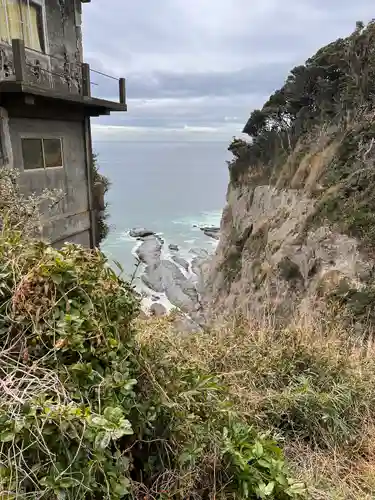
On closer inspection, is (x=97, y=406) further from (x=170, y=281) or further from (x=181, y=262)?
(x=181, y=262)

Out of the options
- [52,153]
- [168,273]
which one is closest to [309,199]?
[52,153]

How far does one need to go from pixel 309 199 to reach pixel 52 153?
29.4 feet

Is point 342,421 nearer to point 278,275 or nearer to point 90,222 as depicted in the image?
point 90,222

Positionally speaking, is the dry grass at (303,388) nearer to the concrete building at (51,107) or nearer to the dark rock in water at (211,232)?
the concrete building at (51,107)

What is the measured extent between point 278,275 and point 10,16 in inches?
381

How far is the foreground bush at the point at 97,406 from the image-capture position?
1.76m

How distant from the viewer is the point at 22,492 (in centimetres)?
168

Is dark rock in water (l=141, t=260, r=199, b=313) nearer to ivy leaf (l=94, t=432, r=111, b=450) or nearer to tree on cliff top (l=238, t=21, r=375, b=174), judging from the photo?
tree on cliff top (l=238, t=21, r=375, b=174)

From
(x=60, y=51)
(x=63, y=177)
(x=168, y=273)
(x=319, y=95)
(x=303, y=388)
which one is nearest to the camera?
(x=303, y=388)

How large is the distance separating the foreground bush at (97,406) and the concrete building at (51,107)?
4040mm

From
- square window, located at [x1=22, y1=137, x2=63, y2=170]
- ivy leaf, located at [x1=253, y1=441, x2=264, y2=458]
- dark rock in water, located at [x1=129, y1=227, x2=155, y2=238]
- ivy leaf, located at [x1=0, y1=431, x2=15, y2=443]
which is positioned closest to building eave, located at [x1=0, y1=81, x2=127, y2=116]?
square window, located at [x1=22, y1=137, x2=63, y2=170]

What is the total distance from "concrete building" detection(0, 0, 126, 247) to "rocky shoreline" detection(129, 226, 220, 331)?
1056 cm

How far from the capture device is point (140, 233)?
42.0m

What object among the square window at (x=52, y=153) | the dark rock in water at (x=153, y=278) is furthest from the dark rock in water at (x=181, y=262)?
the square window at (x=52, y=153)
